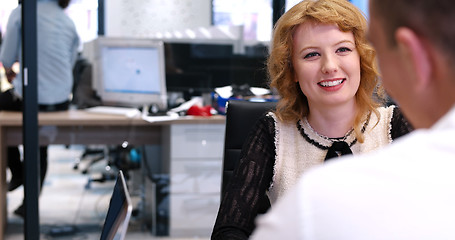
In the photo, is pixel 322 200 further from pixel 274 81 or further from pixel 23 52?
pixel 23 52

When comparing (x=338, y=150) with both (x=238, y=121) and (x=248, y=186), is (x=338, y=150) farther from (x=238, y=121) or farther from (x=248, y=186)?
(x=238, y=121)

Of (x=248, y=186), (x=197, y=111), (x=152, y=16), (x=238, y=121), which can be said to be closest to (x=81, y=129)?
(x=197, y=111)

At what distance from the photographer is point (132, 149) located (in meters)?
4.00

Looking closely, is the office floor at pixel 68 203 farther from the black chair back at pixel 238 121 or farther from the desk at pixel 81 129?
the black chair back at pixel 238 121

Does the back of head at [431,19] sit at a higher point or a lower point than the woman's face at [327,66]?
higher

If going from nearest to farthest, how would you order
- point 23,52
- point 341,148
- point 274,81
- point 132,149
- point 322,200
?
point 322,200 < point 341,148 < point 274,81 < point 23,52 < point 132,149

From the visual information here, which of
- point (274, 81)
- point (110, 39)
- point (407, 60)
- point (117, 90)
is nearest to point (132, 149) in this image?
point (117, 90)

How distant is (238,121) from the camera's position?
2018 millimetres

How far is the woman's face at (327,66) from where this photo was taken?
165 centimetres

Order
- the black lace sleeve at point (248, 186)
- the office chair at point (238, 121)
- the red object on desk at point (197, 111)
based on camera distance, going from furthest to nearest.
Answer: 1. the red object on desk at point (197, 111)
2. the office chair at point (238, 121)
3. the black lace sleeve at point (248, 186)

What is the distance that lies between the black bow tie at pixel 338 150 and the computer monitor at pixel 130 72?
2.47m

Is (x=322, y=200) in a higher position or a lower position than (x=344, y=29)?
lower

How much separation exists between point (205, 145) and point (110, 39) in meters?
0.94

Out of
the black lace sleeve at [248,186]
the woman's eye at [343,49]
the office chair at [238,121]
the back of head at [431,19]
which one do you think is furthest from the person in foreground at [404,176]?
the office chair at [238,121]
